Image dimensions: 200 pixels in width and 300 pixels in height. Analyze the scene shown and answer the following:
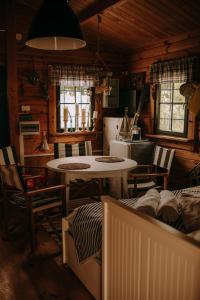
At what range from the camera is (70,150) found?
4320 mm

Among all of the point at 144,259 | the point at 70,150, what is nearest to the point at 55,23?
the point at 144,259

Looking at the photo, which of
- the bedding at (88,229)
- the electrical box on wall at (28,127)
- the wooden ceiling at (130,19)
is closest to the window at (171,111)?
the wooden ceiling at (130,19)

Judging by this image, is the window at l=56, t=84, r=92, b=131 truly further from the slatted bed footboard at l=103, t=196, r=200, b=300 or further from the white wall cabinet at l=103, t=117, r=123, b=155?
the slatted bed footboard at l=103, t=196, r=200, b=300

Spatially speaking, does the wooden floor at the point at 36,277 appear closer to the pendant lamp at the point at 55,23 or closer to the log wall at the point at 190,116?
the pendant lamp at the point at 55,23

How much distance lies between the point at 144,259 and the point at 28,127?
3.61 metres

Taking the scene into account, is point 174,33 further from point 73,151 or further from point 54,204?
point 54,204

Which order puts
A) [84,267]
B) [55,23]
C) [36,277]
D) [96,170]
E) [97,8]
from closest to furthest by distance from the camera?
[55,23] < [84,267] < [36,277] < [96,170] < [97,8]

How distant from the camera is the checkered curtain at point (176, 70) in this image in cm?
411

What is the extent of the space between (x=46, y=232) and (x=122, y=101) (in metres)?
2.94

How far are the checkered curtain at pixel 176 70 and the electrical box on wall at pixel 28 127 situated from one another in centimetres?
201

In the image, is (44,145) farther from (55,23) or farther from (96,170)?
(55,23)

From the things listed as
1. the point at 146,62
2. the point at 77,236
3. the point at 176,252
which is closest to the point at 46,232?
the point at 77,236

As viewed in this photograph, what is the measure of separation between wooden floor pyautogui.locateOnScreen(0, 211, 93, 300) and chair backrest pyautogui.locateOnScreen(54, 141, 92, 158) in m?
1.41

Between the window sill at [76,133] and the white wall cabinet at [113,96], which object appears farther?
the white wall cabinet at [113,96]
